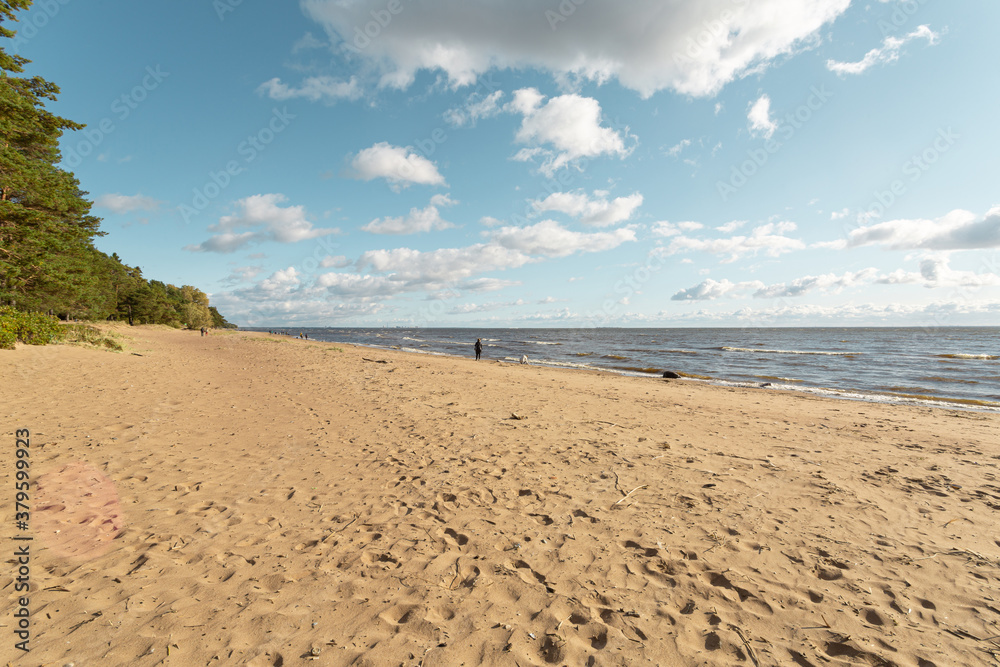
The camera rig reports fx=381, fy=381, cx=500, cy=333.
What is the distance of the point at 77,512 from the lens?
4.63 metres

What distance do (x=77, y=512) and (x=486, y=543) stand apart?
4.99 metres

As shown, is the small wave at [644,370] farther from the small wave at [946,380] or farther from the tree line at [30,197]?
the tree line at [30,197]

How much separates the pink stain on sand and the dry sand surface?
0.12 feet

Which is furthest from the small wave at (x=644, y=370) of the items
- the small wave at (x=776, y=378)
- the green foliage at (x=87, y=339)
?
the green foliage at (x=87, y=339)

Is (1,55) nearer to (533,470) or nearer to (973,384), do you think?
(533,470)

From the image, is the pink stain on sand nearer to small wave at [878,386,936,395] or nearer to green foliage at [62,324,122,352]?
green foliage at [62,324,122,352]

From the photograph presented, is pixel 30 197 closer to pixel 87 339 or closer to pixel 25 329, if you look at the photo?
pixel 25 329

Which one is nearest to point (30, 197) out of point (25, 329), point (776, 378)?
point (25, 329)

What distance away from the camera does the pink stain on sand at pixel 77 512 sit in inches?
159

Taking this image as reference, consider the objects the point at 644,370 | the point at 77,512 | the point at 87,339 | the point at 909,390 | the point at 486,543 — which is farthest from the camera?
the point at 644,370

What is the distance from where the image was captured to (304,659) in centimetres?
285

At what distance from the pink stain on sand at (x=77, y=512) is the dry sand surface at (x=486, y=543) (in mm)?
36

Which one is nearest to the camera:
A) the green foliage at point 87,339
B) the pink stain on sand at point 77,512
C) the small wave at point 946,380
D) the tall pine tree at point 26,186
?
the pink stain on sand at point 77,512

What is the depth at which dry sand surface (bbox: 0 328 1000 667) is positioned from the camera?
3.11 meters
